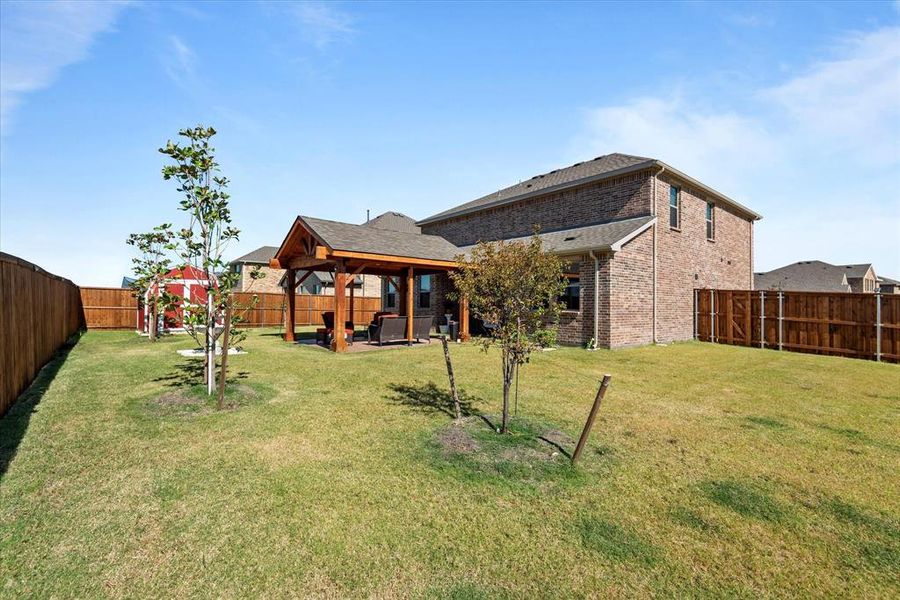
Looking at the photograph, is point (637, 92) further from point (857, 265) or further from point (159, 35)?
point (857, 265)

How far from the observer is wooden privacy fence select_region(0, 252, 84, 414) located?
→ 620 cm

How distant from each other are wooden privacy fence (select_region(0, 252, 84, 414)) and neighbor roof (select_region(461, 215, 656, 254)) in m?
11.8

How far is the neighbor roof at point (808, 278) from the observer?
3684 centimetres

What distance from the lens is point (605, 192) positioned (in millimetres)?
17188

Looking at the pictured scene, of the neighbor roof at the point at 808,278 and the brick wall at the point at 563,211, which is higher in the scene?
the brick wall at the point at 563,211

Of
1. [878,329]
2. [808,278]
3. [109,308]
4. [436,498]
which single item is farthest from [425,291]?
[808,278]

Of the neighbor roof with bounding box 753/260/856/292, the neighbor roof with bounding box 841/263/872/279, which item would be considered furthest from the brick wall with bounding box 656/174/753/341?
the neighbor roof with bounding box 841/263/872/279

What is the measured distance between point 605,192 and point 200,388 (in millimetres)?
16128

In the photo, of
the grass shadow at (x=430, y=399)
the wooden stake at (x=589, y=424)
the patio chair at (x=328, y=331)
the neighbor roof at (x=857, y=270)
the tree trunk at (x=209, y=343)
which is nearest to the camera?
the wooden stake at (x=589, y=424)

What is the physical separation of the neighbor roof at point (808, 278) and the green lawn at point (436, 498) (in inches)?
1497

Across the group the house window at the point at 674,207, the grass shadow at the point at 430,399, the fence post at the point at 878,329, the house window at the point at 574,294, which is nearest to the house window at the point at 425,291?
the house window at the point at 574,294

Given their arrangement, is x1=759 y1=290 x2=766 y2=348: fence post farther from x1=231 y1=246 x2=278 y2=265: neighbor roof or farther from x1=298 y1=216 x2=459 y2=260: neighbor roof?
x1=231 y1=246 x2=278 y2=265: neighbor roof

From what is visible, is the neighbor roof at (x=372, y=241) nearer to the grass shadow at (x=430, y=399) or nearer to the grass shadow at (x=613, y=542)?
the grass shadow at (x=430, y=399)

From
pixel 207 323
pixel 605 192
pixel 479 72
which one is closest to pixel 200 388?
pixel 207 323
